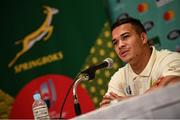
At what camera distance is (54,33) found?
285 centimetres

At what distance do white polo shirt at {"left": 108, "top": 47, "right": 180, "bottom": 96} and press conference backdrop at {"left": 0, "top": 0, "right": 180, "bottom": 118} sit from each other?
0.07 metres

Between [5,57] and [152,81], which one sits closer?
[152,81]

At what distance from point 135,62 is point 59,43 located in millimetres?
780

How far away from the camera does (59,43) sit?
9.27 feet

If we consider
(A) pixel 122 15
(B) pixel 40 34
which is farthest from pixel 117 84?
(B) pixel 40 34

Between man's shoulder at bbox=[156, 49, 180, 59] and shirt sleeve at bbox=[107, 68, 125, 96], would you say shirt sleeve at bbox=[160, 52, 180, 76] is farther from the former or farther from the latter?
shirt sleeve at bbox=[107, 68, 125, 96]

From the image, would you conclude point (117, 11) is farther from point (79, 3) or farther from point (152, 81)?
point (152, 81)

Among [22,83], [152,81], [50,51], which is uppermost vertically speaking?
[50,51]

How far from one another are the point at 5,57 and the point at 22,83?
0.93ft

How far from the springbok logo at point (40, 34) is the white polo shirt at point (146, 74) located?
77 centimetres

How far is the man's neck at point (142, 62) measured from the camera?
225 centimetres

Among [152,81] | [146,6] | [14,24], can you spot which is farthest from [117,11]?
[14,24]

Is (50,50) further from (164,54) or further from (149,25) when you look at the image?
(164,54)

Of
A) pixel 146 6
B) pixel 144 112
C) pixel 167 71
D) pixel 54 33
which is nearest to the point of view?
pixel 144 112
